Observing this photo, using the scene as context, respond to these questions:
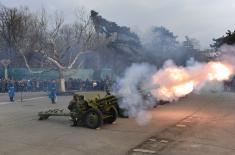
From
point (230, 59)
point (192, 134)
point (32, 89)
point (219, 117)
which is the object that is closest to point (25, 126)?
point (192, 134)

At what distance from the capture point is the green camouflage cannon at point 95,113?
17266mm

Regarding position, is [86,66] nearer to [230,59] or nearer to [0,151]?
[230,59]

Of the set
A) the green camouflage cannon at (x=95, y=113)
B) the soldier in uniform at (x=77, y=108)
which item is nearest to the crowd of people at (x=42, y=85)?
the green camouflage cannon at (x=95, y=113)

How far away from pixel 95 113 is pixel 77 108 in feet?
3.16

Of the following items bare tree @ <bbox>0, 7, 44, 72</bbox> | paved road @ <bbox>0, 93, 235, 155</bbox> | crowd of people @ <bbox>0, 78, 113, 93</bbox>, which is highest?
bare tree @ <bbox>0, 7, 44, 72</bbox>

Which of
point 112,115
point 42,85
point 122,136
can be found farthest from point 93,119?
point 42,85

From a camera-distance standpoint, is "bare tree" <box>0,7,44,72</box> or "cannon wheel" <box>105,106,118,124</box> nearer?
"cannon wheel" <box>105,106,118,124</box>

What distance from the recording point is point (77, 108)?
17.9 meters

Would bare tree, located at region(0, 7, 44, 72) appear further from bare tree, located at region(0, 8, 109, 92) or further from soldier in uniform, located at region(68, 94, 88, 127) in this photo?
soldier in uniform, located at region(68, 94, 88, 127)

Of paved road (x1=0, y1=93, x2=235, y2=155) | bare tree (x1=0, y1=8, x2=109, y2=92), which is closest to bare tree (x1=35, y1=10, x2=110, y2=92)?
bare tree (x1=0, y1=8, x2=109, y2=92)

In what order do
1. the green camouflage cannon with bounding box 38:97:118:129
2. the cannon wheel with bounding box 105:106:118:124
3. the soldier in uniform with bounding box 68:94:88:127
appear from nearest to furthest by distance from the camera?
the green camouflage cannon with bounding box 38:97:118:129 → the soldier in uniform with bounding box 68:94:88:127 → the cannon wheel with bounding box 105:106:118:124

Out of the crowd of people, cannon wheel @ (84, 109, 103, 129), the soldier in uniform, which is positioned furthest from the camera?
the crowd of people

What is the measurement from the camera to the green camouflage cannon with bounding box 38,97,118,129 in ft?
56.6

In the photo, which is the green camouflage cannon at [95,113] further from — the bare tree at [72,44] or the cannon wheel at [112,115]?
the bare tree at [72,44]
